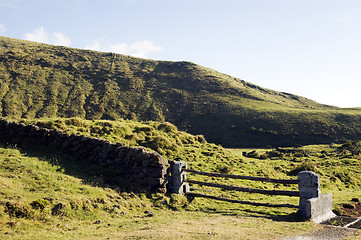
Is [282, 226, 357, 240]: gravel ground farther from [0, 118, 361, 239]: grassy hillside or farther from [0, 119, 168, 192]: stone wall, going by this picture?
[0, 119, 168, 192]: stone wall

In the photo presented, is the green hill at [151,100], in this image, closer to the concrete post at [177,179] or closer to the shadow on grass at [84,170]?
the shadow on grass at [84,170]

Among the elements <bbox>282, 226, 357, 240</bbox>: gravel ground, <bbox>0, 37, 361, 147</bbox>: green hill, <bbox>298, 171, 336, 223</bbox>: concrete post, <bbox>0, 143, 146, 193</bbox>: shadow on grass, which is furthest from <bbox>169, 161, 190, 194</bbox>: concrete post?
<bbox>0, 37, 361, 147</bbox>: green hill

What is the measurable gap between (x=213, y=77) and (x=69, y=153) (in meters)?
94.3

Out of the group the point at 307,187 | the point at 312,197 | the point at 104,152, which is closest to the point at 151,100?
the point at 104,152

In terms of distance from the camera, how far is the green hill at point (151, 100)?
64.6 metres

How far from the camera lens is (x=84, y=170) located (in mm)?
14492

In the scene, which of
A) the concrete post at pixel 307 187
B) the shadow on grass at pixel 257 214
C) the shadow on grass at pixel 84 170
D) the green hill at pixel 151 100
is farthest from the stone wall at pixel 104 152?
the green hill at pixel 151 100

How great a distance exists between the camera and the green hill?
64625 millimetres

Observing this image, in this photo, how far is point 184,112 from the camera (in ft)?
267

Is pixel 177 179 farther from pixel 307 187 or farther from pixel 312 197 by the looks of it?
pixel 312 197

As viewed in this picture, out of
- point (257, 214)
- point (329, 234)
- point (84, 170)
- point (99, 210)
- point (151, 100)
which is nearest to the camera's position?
point (329, 234)

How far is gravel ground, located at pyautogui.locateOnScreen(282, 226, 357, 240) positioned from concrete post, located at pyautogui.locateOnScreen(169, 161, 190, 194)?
635cm

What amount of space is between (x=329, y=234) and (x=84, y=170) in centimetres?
1103

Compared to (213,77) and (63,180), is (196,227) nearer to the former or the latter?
(63,180)
